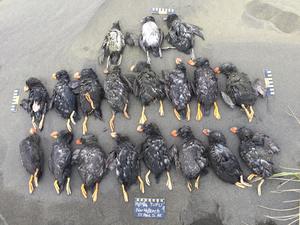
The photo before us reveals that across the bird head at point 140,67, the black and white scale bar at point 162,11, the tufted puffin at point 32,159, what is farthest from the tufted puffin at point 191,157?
the black and white scale bar at point 162,11

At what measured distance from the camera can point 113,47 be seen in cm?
784

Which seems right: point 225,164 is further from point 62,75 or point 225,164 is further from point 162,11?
point 162,11

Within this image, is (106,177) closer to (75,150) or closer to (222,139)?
(75,150)

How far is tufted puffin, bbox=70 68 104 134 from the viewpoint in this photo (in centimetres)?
729

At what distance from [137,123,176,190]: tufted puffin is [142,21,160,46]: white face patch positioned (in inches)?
70.1

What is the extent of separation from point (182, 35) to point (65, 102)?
8.47ft

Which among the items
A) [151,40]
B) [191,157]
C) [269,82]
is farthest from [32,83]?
[269,82]

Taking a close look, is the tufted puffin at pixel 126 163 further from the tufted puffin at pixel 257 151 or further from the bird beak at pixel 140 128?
the tufted puffin at pixel 257 151

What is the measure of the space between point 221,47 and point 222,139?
2.04 metres

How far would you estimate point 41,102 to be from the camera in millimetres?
7453

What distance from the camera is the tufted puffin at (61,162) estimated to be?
673 centimetres

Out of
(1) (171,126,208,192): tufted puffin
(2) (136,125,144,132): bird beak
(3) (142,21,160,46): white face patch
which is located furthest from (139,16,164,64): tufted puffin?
(1) (171,126,208,192): tufted puffin

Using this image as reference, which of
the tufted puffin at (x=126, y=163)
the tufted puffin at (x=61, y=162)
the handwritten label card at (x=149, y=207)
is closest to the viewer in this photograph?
the handwritten label card at (x=149, y=207)

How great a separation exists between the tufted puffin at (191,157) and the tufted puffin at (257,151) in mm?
667
